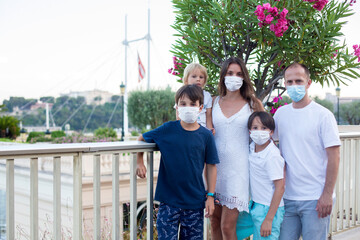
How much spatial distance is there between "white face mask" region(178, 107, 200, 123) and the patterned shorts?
511mm

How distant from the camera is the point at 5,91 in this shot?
173 ft

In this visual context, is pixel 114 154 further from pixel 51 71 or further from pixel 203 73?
pixel 51 71

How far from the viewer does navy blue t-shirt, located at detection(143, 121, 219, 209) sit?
2002 mm

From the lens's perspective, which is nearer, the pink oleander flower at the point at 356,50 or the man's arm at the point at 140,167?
the man's arm at the point at 140,167

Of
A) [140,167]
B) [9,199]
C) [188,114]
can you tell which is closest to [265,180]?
[188,114]

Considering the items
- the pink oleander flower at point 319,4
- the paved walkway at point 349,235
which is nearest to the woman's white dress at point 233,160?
the pink oleander flower at point 319,4

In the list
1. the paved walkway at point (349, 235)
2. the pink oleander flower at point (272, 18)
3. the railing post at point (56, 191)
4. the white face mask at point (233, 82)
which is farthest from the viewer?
the paved walkway at point (349, 235)

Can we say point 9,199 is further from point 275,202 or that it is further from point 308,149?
point 308,149

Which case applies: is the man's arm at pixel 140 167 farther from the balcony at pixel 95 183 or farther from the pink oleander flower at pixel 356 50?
the pink oleander flower at pixel 356 50

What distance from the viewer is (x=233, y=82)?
228 cm

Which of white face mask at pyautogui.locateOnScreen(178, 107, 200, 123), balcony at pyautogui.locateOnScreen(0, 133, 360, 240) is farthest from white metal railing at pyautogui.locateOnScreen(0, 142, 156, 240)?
white face mask at pyautogui.locateOnScreen(178, 107, 200, 123)

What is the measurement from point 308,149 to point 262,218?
493 millimetres

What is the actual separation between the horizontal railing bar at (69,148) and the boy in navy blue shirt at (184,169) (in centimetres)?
→ 11

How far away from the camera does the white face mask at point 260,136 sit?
2.09 m
